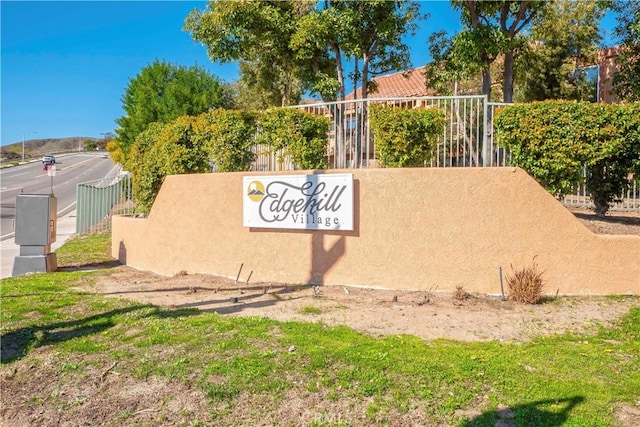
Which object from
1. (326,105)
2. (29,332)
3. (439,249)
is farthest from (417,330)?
(326,105)

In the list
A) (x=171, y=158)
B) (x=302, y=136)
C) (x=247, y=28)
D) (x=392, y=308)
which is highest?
(x=247, y=28)

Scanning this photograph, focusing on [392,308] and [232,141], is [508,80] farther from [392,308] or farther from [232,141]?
[392,308]

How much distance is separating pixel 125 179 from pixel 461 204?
13.2 m

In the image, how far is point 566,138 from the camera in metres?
7.72

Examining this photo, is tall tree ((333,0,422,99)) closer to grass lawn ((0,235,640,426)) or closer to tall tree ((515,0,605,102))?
tall tree ((515,0,605,102))

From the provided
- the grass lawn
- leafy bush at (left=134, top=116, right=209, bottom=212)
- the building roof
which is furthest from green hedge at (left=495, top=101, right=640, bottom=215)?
the building roof

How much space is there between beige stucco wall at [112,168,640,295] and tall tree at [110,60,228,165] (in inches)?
674

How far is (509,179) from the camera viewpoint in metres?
7.41

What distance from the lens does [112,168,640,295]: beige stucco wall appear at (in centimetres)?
725

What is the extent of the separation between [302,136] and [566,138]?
14.7ft

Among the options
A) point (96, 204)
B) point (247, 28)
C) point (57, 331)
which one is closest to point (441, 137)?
point (57, 331)

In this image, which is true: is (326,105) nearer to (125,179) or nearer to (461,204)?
(461,204)

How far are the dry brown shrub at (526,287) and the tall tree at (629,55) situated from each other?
8.68 meters

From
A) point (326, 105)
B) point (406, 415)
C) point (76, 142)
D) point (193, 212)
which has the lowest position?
point (406, 415)
